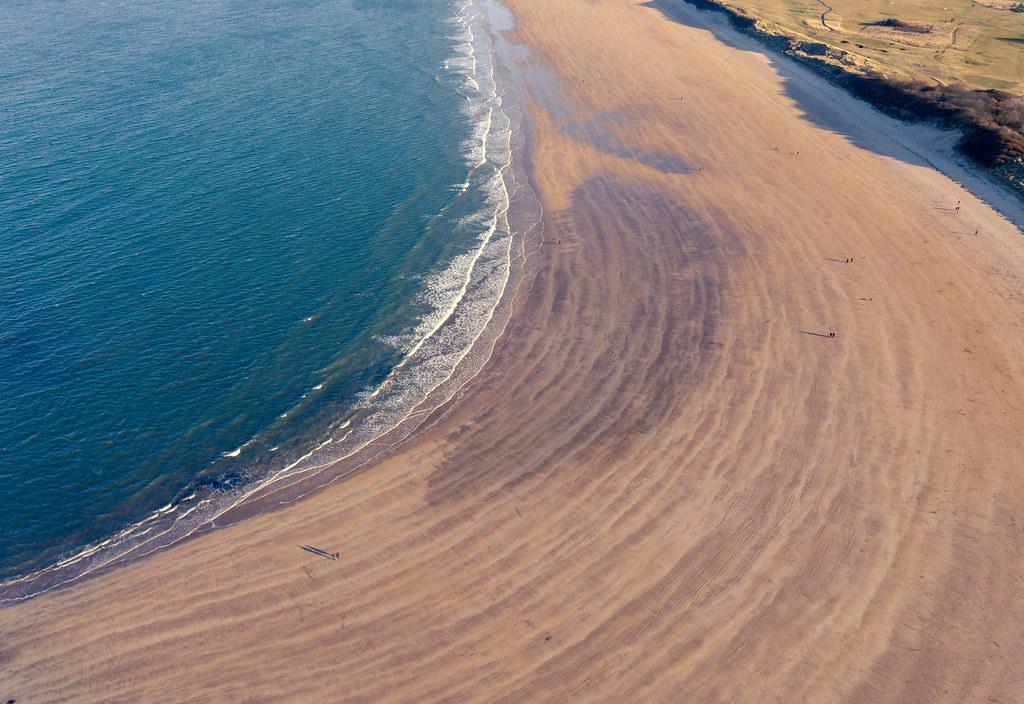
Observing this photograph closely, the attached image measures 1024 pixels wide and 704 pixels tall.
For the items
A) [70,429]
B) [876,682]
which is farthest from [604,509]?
[70,429]

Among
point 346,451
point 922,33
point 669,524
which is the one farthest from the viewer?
point 922,33

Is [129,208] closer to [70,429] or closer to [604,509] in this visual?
[70,429]

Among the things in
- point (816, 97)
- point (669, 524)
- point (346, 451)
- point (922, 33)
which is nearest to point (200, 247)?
point (346, 451)

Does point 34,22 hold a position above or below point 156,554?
above

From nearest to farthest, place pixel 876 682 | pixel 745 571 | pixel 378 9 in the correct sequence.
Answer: pixel 876 682, pixel 745 571, pixel 378 9

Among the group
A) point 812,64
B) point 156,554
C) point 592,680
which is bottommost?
point 156,554

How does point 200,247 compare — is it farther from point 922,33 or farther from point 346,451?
point 922,33

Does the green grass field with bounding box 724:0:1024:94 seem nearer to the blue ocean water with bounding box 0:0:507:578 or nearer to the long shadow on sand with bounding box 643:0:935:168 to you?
the long shadow on sand with bounding box 643:0:935:168

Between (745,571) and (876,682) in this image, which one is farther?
(745,571)
